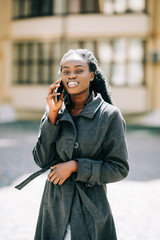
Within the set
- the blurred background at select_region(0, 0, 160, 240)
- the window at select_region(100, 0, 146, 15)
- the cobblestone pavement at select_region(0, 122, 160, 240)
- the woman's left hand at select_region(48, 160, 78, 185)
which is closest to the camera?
the woman's left hand at select_region(48, 160, 78, 185)

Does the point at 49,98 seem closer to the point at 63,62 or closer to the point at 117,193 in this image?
the point at 63,62

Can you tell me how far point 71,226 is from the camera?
85.5 inches

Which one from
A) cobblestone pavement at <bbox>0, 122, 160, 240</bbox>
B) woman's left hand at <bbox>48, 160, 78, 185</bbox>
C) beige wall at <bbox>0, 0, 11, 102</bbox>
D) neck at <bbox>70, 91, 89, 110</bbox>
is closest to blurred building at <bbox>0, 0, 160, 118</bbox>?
beige wall at <bbox>0, 0, 11, 102</bbox>

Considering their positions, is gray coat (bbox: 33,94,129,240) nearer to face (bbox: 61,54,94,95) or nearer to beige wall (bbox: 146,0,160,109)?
face (bbox: 61,54,94,95)

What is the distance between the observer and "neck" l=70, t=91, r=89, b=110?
230 centimetres

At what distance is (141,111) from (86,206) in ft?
49.9

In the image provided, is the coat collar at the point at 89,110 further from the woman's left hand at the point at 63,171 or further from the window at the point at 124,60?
the window at the point at 124,60

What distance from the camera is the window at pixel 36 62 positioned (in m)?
18.7

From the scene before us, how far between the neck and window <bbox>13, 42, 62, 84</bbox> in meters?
16.3

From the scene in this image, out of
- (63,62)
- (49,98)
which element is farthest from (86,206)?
(63,62)

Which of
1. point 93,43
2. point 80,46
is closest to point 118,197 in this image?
point 93,43

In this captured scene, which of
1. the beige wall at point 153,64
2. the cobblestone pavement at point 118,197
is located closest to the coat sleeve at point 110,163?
the cobblestone pavement at point 118,197

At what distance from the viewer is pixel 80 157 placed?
7.32 ft

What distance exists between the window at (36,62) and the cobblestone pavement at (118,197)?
910cm
